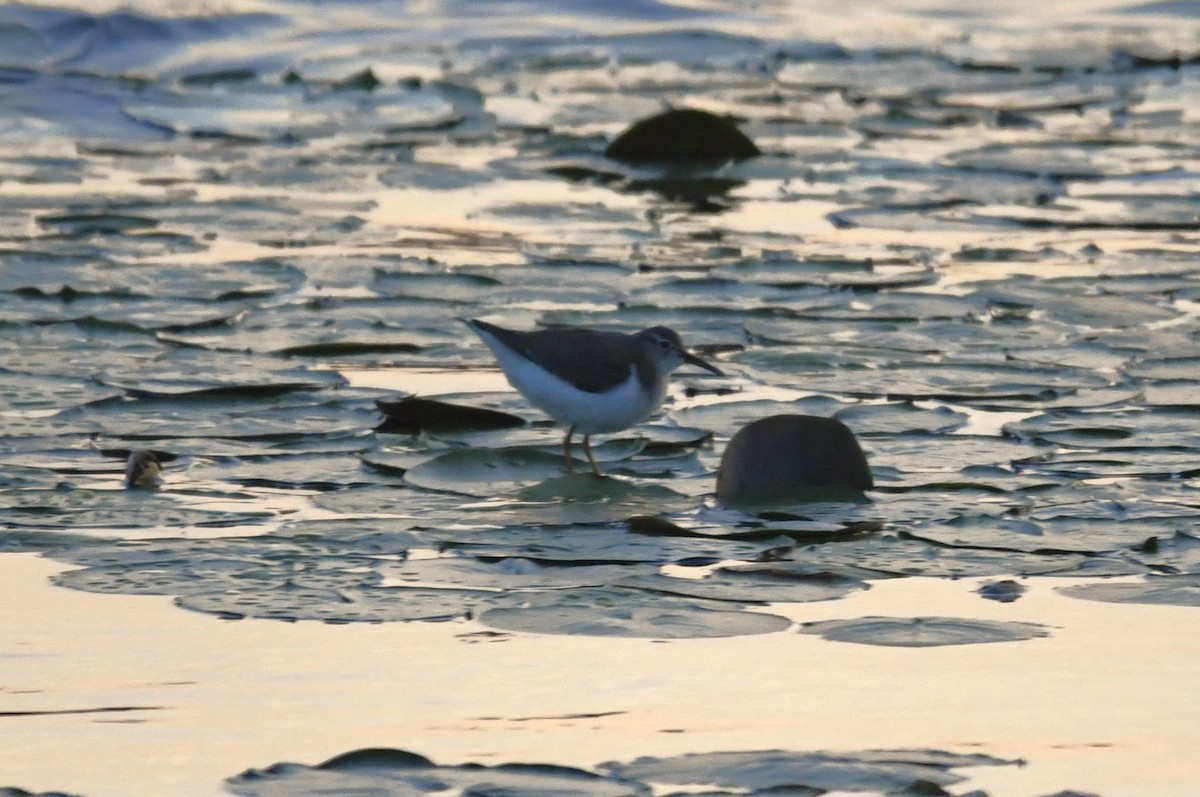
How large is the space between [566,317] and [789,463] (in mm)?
2335

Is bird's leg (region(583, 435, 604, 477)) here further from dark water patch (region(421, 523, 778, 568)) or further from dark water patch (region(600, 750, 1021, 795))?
dark water patch (region(600, 750, 1021, 795))

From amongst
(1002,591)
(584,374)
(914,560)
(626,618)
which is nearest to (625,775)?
(626,618)

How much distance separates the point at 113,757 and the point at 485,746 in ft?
1.96

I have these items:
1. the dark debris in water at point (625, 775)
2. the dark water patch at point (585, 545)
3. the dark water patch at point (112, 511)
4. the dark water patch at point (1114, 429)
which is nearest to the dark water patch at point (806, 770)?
the dark debris in water at point (625, 775)

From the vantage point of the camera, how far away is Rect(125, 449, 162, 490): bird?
5371mm

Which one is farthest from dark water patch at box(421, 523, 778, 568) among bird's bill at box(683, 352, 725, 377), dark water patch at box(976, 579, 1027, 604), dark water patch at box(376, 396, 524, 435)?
bird's bill at box(683, 352, 725, 377)

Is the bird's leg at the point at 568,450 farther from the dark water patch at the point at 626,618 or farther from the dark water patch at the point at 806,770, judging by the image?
the dark water patch at the point at 806,770

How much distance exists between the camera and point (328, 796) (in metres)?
3.29

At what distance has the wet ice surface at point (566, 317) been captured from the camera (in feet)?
15.8

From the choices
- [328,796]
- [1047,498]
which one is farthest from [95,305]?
[328,796]

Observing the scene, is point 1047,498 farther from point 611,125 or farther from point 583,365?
point 611,125

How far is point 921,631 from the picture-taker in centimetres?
425

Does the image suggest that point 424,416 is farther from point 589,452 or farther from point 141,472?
point 141,472

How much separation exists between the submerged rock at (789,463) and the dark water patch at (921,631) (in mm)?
1093
